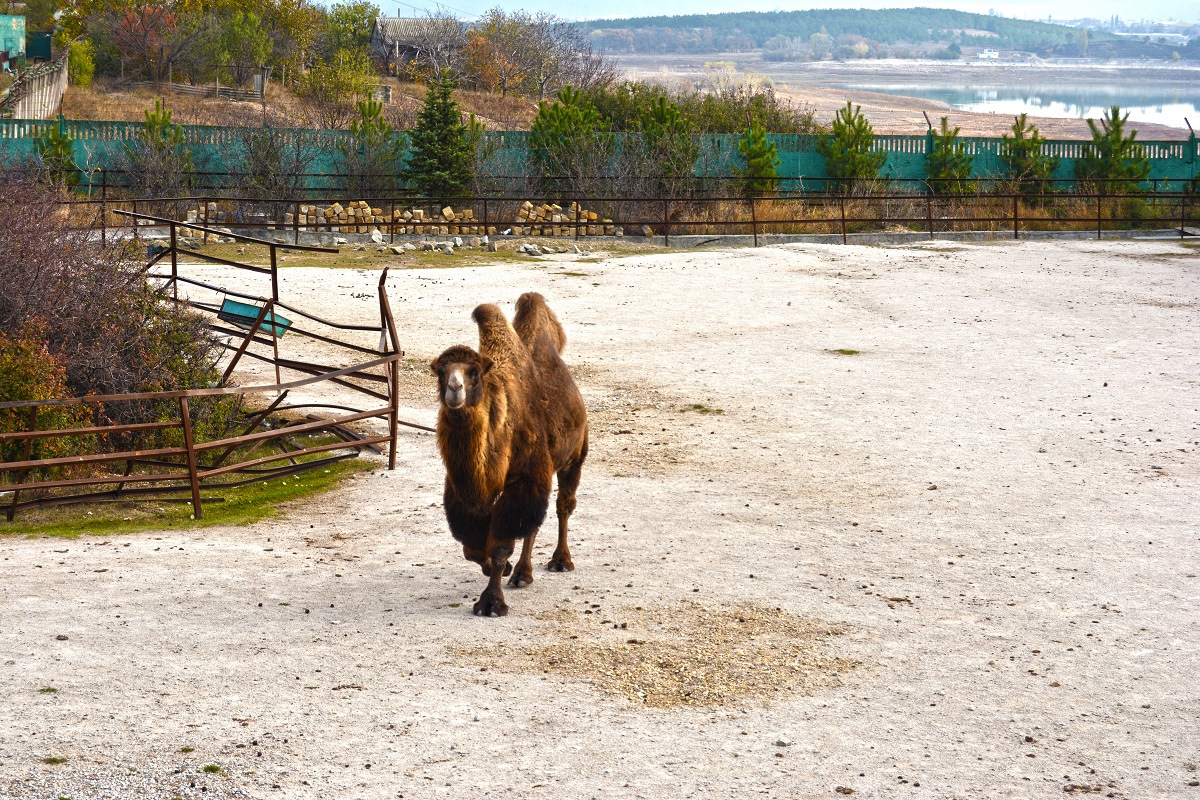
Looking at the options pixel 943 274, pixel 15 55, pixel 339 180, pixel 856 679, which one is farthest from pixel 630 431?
pixel 15 55

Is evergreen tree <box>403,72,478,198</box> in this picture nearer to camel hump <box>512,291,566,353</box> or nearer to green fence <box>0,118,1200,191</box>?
green fence <box>0,118,1200,191</box>

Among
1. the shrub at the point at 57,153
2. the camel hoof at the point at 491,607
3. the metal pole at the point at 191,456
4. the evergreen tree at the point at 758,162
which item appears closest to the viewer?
the camel hoof at the point at 491,607

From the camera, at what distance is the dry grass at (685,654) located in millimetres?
→ 6855

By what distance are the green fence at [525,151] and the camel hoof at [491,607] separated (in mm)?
27974

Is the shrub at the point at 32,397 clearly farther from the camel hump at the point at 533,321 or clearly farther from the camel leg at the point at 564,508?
the camel leg at the point at 564,508

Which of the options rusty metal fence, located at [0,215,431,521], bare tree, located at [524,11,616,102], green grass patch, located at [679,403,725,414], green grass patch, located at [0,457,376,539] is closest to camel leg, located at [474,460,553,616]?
rusty metal fence, located at [0,215,431,521]

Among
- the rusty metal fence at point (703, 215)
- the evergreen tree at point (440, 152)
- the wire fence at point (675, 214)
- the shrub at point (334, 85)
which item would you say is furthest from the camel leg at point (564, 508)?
the shrub at point (334, 85)

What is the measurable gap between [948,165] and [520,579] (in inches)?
1310

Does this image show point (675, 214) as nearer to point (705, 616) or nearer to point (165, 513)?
point (165, 513)

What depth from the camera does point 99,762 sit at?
575cm

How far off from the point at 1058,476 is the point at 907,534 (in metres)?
2.62

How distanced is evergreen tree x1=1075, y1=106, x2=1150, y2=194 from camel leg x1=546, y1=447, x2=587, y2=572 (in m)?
32.7

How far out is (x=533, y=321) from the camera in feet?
29.6

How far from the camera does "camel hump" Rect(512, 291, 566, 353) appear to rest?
8.92 metres
